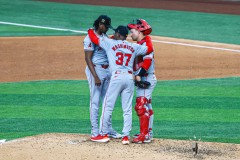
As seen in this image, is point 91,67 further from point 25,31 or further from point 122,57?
point 25,31

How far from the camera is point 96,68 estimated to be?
10680 millimetres

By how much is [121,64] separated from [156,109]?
368 centimetres

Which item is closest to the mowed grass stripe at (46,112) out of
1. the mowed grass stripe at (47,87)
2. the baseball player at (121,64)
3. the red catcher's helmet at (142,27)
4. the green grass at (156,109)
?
the green grass at (156,109)

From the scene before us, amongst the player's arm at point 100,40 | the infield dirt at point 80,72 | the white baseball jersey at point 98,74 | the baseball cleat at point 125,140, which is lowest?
the infield dirt at point 80,72

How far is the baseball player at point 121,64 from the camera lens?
34.1 feet

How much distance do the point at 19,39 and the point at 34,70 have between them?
4.14 meters

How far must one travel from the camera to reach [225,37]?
76.9 ft

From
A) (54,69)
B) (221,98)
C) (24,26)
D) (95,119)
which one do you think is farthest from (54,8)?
(95,119)

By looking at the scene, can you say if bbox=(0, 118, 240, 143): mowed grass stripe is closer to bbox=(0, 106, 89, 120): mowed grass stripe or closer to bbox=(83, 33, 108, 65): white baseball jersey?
bbox=(0, 106, 89, 120): mowed grass stripe

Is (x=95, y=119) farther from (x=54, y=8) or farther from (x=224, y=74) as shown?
(x=54, y=8)

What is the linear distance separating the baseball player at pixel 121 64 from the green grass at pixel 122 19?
41.0ft

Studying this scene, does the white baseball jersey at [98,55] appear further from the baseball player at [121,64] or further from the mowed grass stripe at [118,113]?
the mowed grass stripe at [118,113]

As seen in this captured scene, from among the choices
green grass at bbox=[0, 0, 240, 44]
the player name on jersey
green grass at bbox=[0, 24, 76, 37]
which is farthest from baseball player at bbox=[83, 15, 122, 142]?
green grass at bbox=[0, 24, 76, 37]

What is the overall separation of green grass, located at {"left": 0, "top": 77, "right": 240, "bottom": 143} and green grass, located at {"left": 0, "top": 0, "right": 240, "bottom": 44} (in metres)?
6.97
